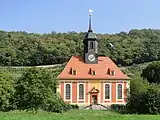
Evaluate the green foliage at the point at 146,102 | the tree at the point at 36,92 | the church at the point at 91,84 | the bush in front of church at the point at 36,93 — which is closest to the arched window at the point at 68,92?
the church at the point at 91,84

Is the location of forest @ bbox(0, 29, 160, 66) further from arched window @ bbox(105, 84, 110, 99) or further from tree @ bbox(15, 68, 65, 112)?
tree @ bbox(15, 68, 65, 112)

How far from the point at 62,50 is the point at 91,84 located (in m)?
45.9

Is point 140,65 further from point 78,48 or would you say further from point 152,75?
point 152,75

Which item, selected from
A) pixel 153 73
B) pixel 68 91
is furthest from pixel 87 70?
pixel 153 73

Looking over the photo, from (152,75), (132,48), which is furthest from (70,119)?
(132,48)

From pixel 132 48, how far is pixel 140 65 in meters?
8.36

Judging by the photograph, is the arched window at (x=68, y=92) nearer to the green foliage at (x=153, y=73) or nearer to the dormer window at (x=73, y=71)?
the dormer window at (x=73, y=71)

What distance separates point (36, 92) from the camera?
34.3m

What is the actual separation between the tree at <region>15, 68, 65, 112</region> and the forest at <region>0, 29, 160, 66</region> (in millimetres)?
52658

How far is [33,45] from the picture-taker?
333 ft

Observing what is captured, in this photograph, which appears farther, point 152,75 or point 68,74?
point 152,75

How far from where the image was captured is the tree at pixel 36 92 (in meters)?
34.9

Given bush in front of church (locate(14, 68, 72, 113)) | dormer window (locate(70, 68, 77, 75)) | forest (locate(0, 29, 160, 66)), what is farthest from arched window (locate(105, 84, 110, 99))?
forest (locate(0, 29, 160, 66))

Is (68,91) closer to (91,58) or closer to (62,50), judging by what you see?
(91,58)
